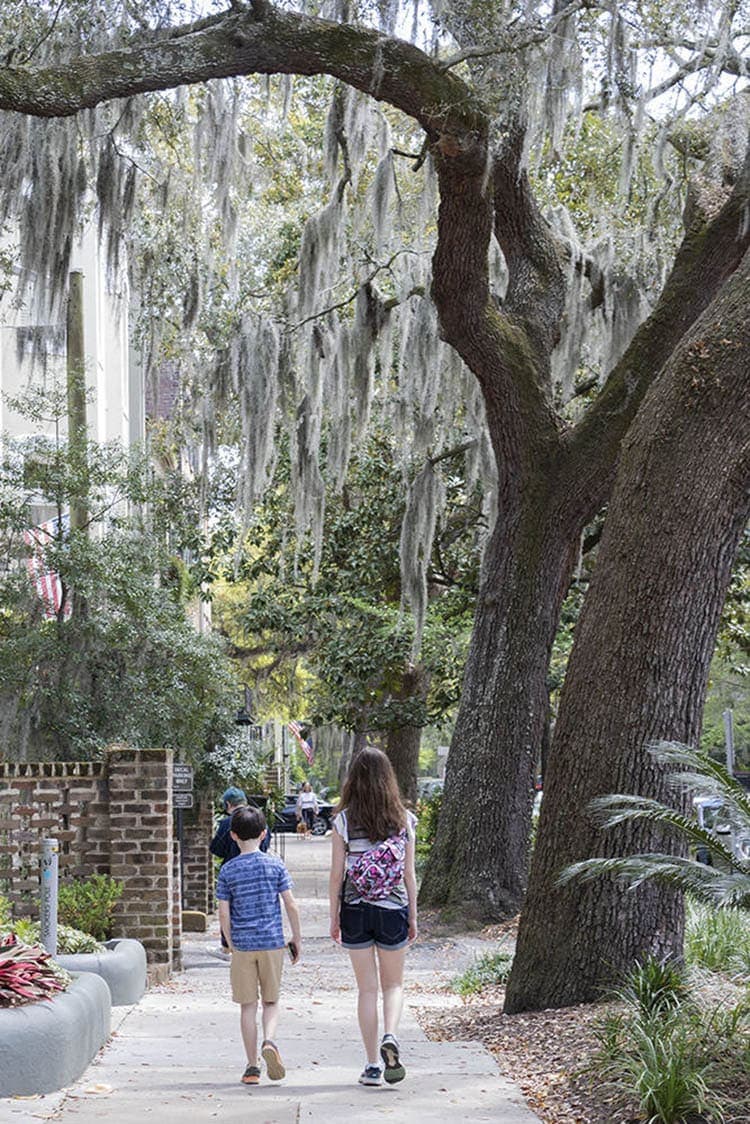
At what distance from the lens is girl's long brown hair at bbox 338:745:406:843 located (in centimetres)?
607

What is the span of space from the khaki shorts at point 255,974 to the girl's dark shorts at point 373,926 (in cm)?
39

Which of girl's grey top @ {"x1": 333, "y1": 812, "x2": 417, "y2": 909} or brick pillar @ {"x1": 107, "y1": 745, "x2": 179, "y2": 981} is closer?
girl's grey top @ {"x1": 333, "y1": 812, "x2": 417, "y2": 909}

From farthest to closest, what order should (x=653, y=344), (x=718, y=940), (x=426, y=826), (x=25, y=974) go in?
(x=426, y=826) < (x=653, y=344) < (x=718, y=940) < (x=25, y=974)

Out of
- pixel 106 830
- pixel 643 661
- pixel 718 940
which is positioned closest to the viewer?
pixel 643 661

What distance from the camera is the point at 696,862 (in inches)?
236

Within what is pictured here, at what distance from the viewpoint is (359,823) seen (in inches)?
240

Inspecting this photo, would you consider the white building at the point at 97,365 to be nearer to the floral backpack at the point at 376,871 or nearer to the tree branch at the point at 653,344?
the tree branch at the point at 653,344

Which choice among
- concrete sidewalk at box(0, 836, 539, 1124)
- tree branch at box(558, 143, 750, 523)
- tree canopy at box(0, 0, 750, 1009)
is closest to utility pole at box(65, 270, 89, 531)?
tree canopy at box(0, 0, 750, 1009)

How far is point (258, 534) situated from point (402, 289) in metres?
8.05

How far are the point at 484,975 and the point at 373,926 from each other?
3.76 m

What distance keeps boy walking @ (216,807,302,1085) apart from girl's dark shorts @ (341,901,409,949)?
283 mm

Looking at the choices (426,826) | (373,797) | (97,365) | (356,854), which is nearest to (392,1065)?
(356,854)

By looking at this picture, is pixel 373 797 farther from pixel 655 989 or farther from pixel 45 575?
pixel 45 575

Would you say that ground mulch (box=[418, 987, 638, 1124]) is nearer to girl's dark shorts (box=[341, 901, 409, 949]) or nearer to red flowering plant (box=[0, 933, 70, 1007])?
girl's dark shorts (box=[341, 901, 409, 949])
